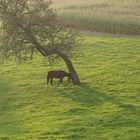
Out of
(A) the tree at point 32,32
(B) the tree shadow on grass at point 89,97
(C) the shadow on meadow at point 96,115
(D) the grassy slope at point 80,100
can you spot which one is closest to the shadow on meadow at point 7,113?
(D) the grassy slope at point 80,100

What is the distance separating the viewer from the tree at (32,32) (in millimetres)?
33500

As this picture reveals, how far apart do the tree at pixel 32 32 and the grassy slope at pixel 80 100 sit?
235cm

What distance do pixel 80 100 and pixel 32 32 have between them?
19.9 feet

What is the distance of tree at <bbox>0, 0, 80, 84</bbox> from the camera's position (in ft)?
110

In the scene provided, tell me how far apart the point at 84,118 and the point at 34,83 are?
895 centimetres

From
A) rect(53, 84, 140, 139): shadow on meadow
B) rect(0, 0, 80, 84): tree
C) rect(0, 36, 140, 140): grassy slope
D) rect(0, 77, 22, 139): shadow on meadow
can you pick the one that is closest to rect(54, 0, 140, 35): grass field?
rect(0, 36, 140, 140): grassy slope

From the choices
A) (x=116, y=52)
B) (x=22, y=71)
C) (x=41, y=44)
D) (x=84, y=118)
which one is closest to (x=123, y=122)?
(x=84, y=118)

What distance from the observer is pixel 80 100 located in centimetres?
3186

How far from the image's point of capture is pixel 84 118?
2834 cm

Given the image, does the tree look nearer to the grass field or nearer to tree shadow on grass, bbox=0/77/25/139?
tree shadow on grass, bbox=0/77/25/139

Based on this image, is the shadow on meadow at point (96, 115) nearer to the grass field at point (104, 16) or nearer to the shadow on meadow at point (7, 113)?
the shadow on meadow at point (7, 113)

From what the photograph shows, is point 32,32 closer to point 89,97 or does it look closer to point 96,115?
point 89,97

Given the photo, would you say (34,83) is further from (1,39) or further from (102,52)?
(102,52)

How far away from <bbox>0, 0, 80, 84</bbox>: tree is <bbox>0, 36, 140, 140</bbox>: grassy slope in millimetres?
2350
